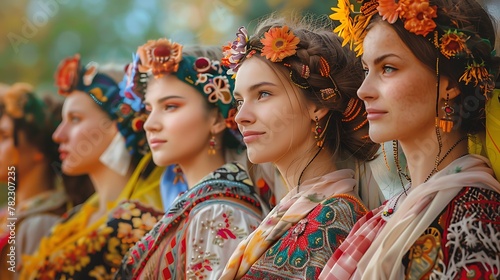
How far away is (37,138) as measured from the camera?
5.14 metres

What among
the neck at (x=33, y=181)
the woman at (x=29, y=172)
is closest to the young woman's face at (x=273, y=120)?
the woman at (x=29, y=172)

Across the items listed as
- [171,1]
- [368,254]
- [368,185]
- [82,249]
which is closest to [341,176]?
[368,185]

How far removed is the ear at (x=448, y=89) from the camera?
7.82 feet

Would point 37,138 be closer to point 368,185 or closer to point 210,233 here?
point 210,233

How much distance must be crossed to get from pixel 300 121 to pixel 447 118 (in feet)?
2.16

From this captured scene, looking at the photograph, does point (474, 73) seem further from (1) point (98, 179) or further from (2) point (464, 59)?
(1) point (98, 179)

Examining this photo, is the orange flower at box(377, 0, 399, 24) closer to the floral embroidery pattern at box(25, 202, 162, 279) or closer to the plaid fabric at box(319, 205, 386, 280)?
the plaid fabric at box(319, 205, 386, 280)

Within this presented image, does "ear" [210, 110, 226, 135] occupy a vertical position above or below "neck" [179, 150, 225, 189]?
above

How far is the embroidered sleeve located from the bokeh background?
5.56 ft

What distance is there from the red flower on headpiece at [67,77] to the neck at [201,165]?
4.04ft

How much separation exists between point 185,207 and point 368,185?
77 centimetres

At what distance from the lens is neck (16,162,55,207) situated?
16.7 ft

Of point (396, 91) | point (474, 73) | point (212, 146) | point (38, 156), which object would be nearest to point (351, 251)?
point (396, 91)

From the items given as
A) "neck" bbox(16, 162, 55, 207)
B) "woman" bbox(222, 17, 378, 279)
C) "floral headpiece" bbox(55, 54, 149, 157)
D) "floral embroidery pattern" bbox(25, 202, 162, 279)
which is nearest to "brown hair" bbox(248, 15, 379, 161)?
"woman" bbox(222, 17, 378, 279)
